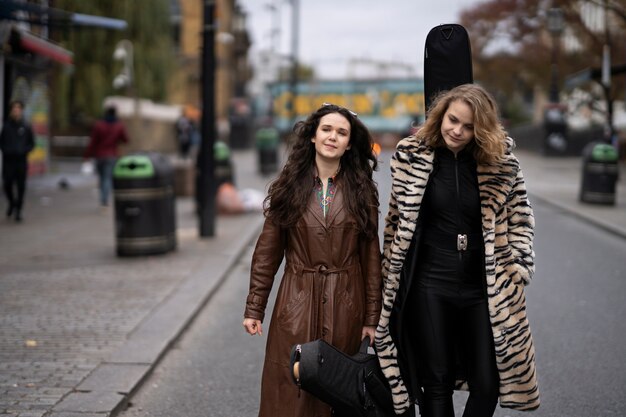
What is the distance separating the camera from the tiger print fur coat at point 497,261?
368cm

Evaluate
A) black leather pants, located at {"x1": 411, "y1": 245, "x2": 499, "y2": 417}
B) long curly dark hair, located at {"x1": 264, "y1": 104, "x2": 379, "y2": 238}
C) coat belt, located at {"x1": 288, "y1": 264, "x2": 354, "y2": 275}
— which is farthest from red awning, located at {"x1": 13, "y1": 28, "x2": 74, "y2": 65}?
black leather pants, located at {"x1": 411, "y1": 245, "x2": 499, "y2": 417}

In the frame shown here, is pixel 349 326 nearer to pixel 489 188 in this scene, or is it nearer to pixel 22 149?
pixel 489 188

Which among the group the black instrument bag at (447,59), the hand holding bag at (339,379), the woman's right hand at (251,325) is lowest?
the hand holding bag at (339,379)

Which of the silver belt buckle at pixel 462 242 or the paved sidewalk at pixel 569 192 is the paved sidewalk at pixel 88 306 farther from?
the paved sidewalk at pixel 569 192

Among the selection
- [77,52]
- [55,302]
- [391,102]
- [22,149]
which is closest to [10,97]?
[22,149]

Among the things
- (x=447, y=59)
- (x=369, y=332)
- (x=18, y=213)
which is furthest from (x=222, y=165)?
(x=369, y=332)

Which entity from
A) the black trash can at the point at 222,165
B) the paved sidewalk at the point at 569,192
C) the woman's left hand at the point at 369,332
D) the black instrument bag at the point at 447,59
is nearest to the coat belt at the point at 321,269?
the woman's left hand at the point at 369,332

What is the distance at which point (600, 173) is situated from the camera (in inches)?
659

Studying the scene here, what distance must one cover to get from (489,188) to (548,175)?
24404 millimetres

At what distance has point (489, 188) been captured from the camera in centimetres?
368

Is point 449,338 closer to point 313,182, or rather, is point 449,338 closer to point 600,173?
point 313,182

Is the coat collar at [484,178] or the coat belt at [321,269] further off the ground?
the coat collar at [484,178]

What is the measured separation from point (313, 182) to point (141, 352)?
2.92 meters

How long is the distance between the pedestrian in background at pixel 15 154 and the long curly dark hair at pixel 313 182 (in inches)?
445
